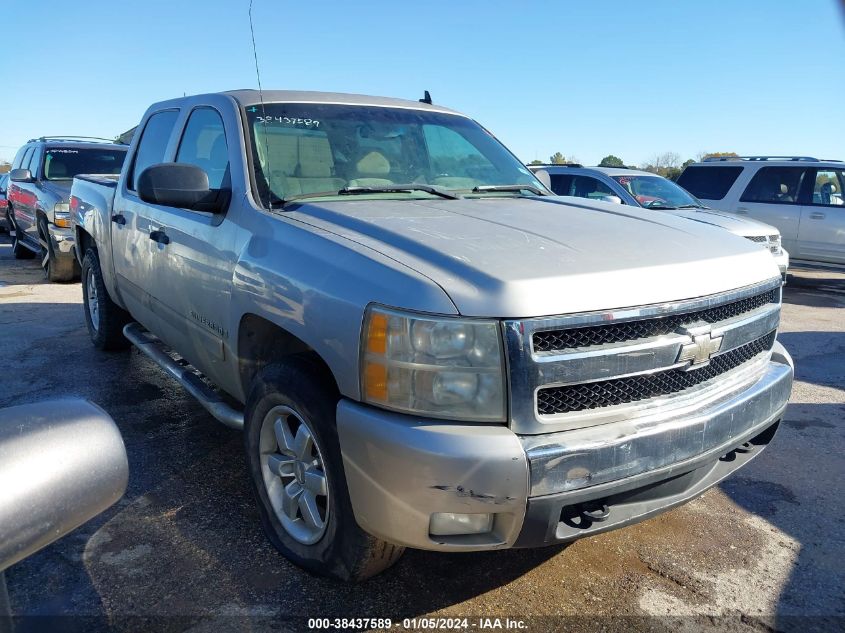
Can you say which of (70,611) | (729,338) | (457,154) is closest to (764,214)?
(457,154)

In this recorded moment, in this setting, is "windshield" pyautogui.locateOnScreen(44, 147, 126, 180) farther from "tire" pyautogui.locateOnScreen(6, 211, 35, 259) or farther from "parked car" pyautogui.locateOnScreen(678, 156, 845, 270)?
"parked car" pyautogui.locateOnScreen(678, 156, 845, 270)

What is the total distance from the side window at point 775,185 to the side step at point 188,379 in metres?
9.95

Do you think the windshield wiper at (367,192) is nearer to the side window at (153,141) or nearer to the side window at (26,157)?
the side window at (153,141)

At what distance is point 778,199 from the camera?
35.7 feet

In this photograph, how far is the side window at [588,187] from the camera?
9342mm

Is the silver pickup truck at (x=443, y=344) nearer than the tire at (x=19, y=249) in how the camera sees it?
Yes

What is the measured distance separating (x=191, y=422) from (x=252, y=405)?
172cm

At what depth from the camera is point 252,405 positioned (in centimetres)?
271

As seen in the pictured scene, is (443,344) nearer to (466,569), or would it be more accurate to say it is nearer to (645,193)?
(466,569)

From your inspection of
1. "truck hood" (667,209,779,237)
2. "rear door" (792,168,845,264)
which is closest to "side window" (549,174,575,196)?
"truck hood" (667,209,779,237)

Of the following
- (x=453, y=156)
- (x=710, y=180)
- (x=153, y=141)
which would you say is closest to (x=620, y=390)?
(x=453, y=156)

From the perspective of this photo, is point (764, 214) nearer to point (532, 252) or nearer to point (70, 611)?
point (532, 252)

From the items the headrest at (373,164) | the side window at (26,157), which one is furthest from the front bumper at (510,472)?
the side window at (26,157)

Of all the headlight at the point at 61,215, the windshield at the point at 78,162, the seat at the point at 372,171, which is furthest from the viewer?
the windshield at the point at 78,162
